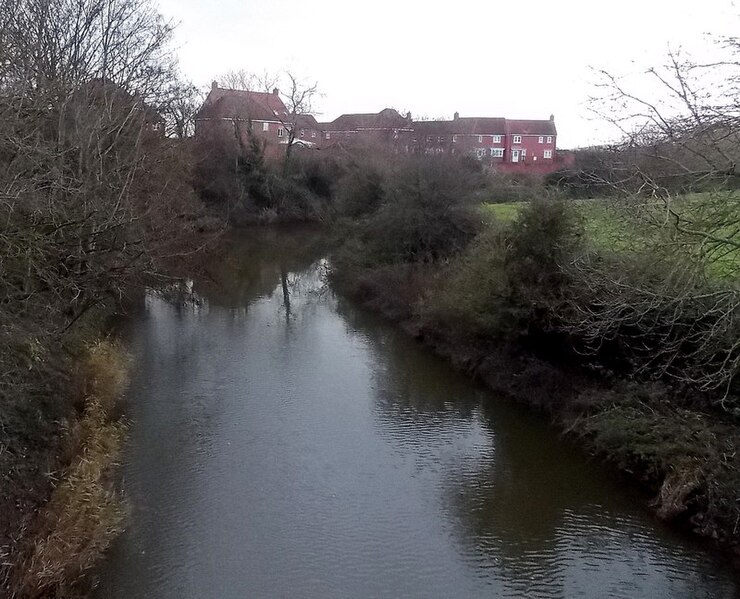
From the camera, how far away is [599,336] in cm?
1229

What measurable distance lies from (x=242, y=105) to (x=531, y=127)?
2155 cm

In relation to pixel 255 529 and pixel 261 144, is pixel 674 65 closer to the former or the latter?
pixel 255 529

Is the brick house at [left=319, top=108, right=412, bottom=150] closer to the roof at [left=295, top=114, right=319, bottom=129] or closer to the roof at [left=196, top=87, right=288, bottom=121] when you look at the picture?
the roof at [left=295, top=114, right=319, bottom=129]

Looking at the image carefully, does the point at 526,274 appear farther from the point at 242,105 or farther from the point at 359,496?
the point at 242,105

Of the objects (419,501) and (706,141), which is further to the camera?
(419,501)

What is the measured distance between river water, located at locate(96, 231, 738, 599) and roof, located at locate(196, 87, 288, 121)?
24.8 metres

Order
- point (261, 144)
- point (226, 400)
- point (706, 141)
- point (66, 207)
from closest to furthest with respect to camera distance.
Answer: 1. point (706, 141)
2. point (66, 207)
3. point (226, 400)
4. point (261, 144)

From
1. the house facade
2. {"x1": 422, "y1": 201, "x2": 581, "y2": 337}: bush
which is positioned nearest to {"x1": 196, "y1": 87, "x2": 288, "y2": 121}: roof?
the house facade

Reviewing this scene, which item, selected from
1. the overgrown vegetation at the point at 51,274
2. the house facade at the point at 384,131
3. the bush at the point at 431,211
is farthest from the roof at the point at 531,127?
the overgrown vegetation at the point at 51,274

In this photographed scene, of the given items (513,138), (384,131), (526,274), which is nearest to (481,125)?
(513,138)

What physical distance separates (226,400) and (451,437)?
4464mm

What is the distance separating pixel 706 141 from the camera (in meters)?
6.47

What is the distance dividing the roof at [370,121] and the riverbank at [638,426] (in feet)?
92.6

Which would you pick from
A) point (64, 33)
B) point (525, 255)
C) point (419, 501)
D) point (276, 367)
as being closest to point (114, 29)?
point (64, 33)
